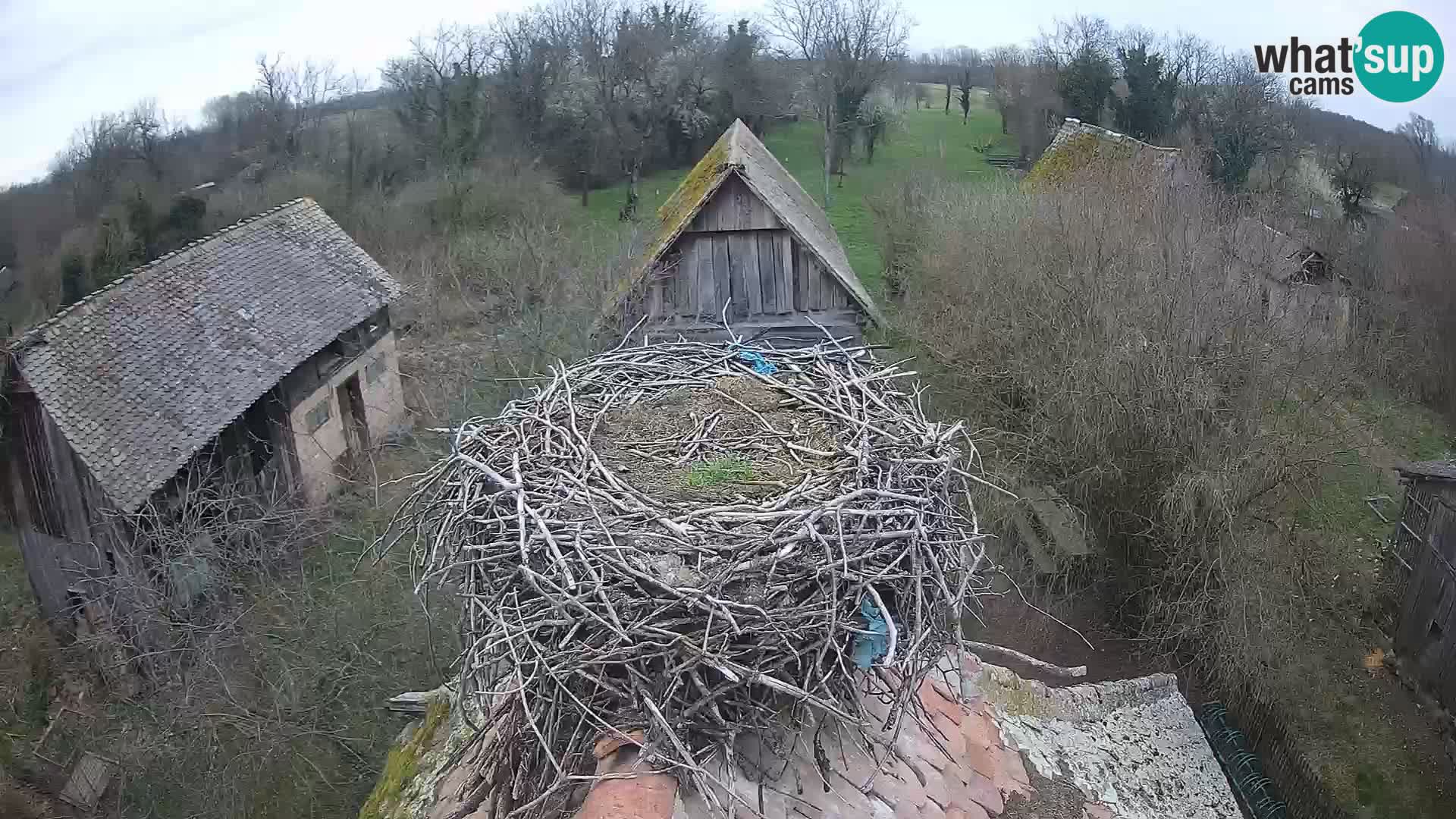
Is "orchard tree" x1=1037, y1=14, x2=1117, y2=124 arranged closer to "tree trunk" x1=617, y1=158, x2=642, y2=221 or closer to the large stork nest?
"tree trunk" x1=617, y1=158, x2=642, y2=221

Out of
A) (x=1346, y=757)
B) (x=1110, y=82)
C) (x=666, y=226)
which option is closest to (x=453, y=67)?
(x=1110, y=82)

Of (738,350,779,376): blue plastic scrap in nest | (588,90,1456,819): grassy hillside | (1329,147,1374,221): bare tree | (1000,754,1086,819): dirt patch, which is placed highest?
(738,350,779,376): blue plastic scrap in nest

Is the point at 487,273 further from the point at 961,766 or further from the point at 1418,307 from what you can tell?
the point at 1418,307

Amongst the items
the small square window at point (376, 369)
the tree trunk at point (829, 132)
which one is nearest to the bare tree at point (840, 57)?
the tree trunk at point (829, 132)

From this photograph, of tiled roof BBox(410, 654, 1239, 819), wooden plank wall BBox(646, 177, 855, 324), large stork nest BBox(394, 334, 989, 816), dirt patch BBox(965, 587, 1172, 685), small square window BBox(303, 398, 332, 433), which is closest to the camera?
large stork nest BBox(394, 334, 989, 816)

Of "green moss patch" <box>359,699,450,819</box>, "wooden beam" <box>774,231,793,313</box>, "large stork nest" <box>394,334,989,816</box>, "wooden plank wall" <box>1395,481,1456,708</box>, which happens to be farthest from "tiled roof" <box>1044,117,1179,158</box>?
"green moss patch" <box>359,699,450,819</box>

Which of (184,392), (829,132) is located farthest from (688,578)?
(829,132)

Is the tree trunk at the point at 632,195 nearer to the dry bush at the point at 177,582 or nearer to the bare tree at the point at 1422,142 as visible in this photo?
the dry bush at the point at 177,582
